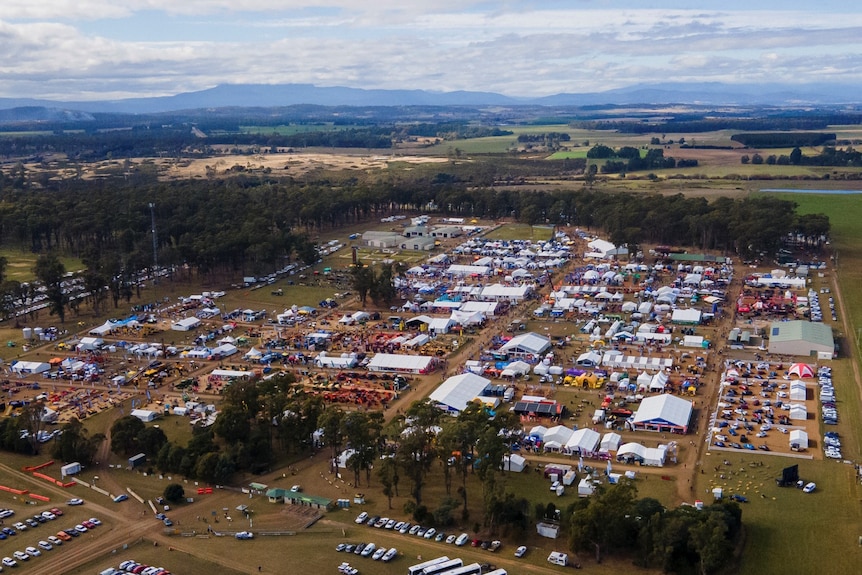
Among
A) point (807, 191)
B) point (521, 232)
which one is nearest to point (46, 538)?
point (521, 232)

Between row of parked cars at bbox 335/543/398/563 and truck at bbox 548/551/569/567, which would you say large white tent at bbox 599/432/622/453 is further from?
row of parked cars at bbox 335/543/398/563

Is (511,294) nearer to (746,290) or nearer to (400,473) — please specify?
(746,290)

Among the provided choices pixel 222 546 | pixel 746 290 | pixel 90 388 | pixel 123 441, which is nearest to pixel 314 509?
pixel 222 546

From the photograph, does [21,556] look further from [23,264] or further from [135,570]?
[23,264]

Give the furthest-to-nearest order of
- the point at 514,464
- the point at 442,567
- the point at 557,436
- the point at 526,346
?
the point at 526,346, the point at 557,436, the point at 514,464, the point at 442,567

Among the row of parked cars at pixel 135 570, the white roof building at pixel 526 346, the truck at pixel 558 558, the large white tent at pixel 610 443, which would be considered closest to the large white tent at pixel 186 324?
the white roof building at pixel 526 346

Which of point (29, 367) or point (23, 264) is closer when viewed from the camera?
point (29, 367)

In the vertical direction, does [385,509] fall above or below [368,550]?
below
